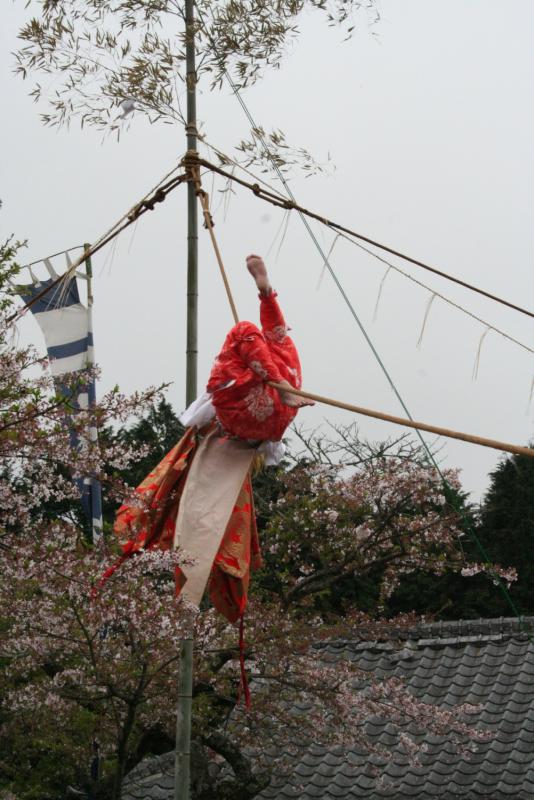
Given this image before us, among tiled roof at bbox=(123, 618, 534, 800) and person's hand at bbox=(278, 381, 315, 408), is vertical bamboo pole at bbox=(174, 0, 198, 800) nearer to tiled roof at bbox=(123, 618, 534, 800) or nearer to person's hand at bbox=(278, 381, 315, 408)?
person's hand at bbox=(278, 381, 315, 408)

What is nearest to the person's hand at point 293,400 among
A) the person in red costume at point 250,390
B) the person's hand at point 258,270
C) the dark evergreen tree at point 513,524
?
the person in red costume at point 250,390

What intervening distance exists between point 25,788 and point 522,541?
33.4ft

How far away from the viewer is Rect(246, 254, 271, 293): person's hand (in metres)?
4.15

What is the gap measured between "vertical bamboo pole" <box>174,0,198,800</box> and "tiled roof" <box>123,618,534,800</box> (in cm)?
370

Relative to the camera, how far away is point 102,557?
5.53 meters

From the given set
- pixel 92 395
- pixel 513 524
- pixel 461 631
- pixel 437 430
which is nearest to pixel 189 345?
pixel 437 430

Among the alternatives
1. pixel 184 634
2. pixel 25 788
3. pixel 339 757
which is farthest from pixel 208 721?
pixel 184 634

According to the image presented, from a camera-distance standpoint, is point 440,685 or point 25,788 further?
point 440,685

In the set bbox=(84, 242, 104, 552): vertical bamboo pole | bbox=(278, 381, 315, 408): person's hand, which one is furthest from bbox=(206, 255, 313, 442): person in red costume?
bbox=(84, 242, 104, 552): vertical bamboo pole

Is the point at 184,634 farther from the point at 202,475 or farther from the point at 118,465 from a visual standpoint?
the point at 118,465

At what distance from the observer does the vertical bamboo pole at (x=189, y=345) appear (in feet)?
13.6

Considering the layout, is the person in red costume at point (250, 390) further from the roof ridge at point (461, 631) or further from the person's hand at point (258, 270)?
the roof ridge at point (461, 631)

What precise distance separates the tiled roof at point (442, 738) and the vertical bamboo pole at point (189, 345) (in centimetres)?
370

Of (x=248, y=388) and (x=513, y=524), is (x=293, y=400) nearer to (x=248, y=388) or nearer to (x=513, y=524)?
(x=248, y=388)
